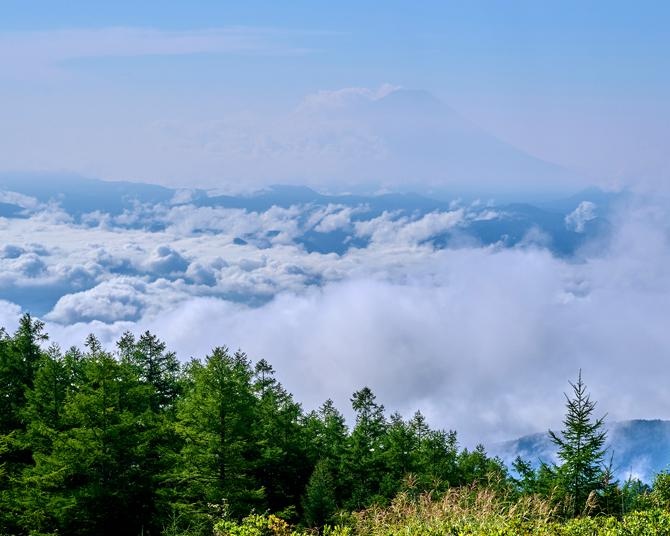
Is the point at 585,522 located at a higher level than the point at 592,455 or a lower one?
lower

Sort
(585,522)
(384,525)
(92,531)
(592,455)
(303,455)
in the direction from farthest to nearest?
(303,455) < (92,531) < (592,455) < (384,525) < (585,522)

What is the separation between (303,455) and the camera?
43.7m

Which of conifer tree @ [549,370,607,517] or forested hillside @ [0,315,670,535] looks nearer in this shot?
forested hillside @ [0,315,670,535]

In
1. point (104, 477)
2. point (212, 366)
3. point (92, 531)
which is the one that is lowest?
point (92, 531)

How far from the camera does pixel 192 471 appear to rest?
94.3ft

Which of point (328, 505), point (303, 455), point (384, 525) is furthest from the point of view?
point (303, 455)

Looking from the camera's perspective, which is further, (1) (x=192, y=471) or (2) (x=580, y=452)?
(1) (x=192, y=471)

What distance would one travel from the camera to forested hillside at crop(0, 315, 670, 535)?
17.0 metres

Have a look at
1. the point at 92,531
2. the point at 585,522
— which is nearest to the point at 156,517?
the point at 92,531

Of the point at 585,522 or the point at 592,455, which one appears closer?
the point at 585,522

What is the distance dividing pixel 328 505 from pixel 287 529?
19657 mm

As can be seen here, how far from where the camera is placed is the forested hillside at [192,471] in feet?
55.6

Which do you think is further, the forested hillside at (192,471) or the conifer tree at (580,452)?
the conifer tree at (580,452)

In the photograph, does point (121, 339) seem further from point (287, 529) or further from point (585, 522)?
point (585, 522)
